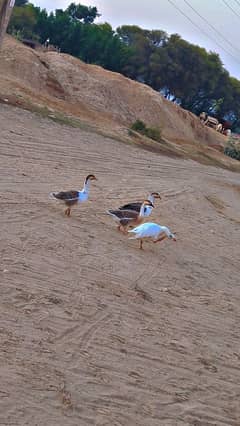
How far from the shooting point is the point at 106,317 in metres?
8.36

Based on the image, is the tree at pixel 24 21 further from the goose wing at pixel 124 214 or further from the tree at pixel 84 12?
the goose wing at pixel 124 214

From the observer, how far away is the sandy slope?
20.9 feet

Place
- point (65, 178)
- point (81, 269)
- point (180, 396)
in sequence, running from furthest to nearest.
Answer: point (65, 178)
point (81, 269)
point (180, 396)

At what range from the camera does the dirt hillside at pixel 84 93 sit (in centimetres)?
3584

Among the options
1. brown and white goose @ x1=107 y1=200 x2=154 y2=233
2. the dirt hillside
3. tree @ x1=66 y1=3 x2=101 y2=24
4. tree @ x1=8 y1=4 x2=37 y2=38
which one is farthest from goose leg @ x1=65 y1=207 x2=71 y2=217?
tree @ x1=66 y1=3 x2=101 y2=24

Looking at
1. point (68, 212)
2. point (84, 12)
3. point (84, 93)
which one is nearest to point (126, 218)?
point (68, 212)

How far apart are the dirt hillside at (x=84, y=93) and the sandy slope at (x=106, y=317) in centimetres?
1574

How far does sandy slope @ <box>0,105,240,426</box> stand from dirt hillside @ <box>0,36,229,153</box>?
15.7 meters

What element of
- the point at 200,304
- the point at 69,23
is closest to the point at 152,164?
the point at 200,304

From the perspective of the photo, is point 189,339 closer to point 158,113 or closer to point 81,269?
point 81,269

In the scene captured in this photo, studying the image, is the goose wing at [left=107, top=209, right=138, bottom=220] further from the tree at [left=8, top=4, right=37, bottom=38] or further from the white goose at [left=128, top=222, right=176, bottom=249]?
the tree at [left=8, top=4, right=37, bottom=38]

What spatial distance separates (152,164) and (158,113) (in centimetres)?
2310

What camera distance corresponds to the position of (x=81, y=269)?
9.98 meters

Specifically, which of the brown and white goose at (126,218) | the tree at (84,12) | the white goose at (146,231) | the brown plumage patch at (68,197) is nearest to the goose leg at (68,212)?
the brown plumage patch at (68,197)
